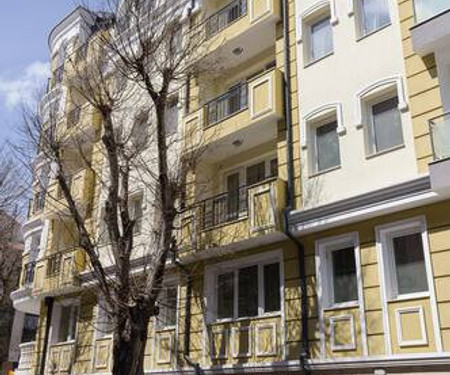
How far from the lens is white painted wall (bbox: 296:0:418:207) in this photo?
11.4m

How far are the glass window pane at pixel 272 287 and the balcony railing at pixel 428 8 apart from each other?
6.37 meters

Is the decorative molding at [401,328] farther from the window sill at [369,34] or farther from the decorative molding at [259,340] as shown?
the window sill at [369,34]

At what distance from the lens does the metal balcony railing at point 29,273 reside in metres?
21.3

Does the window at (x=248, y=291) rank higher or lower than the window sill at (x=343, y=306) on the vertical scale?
higher

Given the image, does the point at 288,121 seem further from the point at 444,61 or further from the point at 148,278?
the point at 148,278

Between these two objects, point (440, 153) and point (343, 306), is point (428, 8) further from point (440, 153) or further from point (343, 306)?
point (343, 306)

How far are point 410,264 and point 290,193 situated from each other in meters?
3.40

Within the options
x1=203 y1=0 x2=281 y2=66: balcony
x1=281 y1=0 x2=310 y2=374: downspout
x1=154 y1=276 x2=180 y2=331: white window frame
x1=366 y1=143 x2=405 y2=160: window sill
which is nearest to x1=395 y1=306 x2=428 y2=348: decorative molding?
x1=281 y1=0 x2=310 y2=374: downspout

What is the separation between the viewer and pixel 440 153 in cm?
1029

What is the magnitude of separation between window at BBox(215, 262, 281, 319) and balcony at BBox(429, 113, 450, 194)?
4.69m

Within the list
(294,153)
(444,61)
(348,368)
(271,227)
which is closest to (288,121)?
(294,153)

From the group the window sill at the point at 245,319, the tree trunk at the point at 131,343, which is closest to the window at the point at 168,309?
the window sill at the point at 245,319

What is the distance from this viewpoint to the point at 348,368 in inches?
424

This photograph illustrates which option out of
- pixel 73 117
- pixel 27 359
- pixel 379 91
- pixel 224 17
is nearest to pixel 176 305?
pixel 379 91
